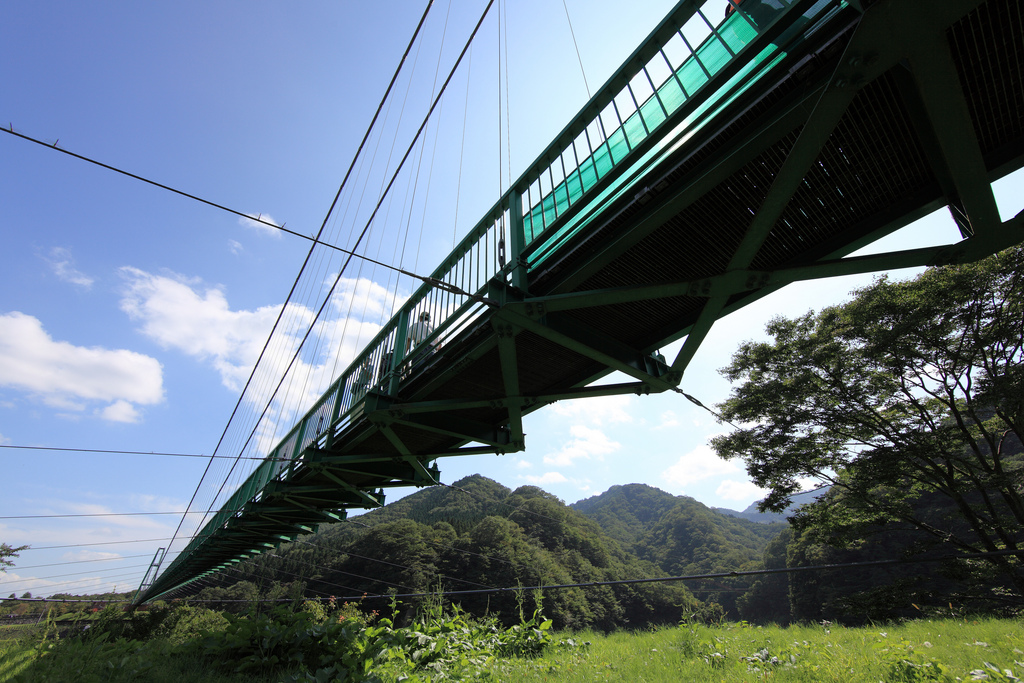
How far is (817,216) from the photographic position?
172 inches

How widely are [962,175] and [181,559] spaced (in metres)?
36.1

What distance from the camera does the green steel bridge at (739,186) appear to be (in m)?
3.07

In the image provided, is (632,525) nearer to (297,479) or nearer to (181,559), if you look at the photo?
(181,559)

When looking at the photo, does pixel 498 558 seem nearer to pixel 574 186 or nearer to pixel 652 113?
pixel 574 186

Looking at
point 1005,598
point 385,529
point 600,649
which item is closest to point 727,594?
point 385,529

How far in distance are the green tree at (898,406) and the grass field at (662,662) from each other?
22.9 feet

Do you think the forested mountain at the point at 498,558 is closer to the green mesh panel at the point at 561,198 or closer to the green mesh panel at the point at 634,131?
the green mesh panel at the point at 561,198

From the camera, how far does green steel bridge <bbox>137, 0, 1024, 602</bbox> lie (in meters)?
3.07

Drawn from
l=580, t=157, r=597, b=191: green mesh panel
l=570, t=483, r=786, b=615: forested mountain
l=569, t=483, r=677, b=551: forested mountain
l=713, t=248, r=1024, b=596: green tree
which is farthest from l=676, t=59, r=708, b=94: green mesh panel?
l=569, t=483, r=677, b=551: forested mountain

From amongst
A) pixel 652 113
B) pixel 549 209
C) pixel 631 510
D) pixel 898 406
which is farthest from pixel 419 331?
pixel 631 510

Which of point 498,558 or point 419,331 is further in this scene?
point 498,558

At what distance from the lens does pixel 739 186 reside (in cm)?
419

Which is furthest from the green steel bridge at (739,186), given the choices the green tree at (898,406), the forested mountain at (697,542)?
the forested mountain at (697,542)

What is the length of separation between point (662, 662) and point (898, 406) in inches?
520
